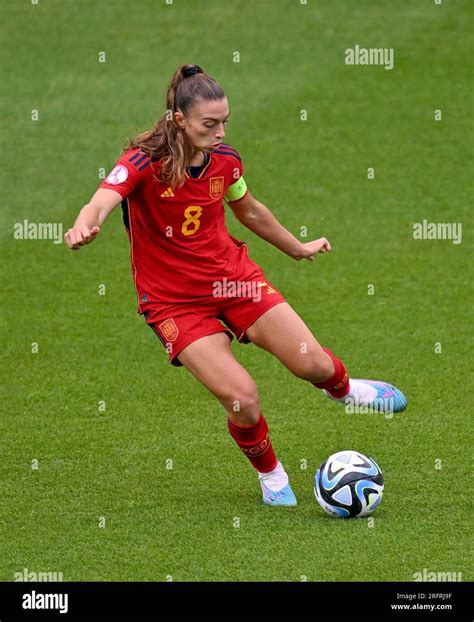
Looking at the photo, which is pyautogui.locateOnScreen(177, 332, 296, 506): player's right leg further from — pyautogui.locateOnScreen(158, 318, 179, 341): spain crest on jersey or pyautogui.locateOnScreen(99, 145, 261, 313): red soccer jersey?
pyautogui.locateOnScreen(99, 145, 261, 313): red soccer jersey

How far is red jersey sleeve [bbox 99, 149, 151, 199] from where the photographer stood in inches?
266

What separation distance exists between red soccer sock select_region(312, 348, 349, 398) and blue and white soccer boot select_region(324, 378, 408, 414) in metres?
0.05

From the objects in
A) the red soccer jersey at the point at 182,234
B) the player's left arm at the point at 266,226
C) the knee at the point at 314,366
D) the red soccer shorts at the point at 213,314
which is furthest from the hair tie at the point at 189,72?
the knee at the point at 314,366

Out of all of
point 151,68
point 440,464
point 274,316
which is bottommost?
point 440,464

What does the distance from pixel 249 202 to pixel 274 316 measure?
29.7 inches

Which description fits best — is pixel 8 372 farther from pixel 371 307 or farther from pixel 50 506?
pixel 371 307

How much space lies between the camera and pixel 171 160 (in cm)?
688

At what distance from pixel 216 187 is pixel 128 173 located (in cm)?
60

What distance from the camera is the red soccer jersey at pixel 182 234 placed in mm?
7012

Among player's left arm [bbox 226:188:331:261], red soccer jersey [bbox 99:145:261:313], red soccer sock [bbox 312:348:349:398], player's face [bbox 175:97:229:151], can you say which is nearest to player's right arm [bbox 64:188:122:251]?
red soccer jersey [bbox 99:145:261:313]

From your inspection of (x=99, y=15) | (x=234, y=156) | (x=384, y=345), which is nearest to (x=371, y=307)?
(x=384, y=345)

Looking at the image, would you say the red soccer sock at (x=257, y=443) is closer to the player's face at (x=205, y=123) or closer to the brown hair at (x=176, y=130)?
the brown hair at (x=176, y=130)

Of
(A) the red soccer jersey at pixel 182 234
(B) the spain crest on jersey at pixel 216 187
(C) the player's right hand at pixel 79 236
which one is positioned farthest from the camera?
(B) the spain crest on jersey at pixel 216 187

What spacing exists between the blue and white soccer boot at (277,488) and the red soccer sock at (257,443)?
0.04 meters
